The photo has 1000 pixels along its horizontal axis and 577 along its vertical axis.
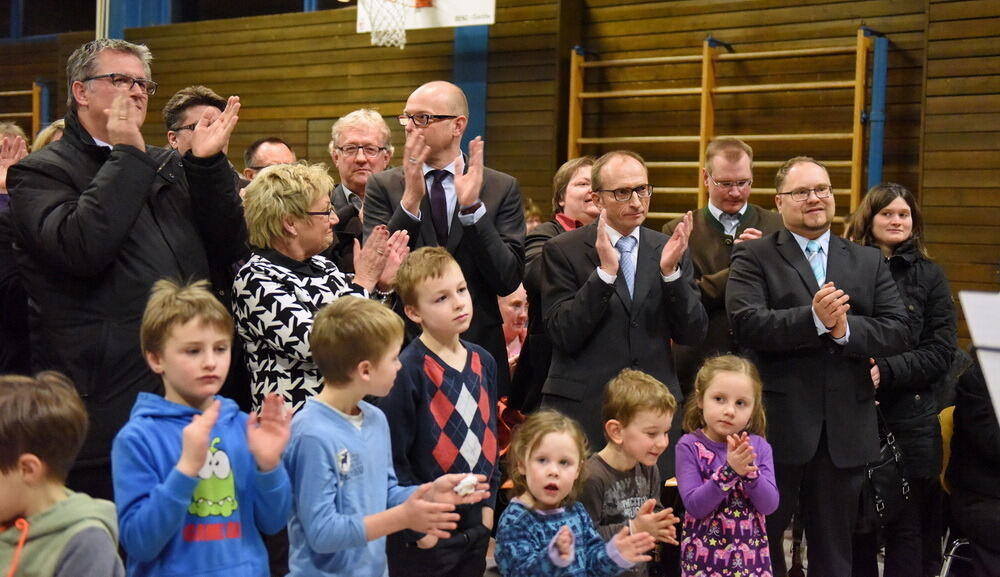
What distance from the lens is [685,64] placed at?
6.89 meters

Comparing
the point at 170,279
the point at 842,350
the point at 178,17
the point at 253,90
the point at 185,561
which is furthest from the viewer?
the point at 178,17

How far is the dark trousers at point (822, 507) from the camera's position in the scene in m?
3.39

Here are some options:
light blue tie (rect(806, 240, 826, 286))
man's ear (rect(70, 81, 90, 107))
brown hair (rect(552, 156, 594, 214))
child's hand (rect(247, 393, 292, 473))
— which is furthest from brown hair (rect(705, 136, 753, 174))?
child's hand (rect(247, 393, 292, 473))

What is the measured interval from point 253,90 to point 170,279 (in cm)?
646

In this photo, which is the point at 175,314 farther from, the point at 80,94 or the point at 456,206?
the point at 456,206

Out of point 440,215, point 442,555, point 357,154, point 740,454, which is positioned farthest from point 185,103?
point 740,454

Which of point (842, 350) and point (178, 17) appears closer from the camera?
point (842, 350)

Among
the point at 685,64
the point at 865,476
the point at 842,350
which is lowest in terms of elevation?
the point at 865,476

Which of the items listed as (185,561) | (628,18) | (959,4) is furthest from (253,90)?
(185,561)

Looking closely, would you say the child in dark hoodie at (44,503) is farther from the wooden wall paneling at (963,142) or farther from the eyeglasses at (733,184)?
the wooden wall paneling at (963,142)

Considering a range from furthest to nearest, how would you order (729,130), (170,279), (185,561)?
1. (729,130)
2. (170,279)
3. (185,561)

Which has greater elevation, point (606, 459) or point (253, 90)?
point (253, 90)

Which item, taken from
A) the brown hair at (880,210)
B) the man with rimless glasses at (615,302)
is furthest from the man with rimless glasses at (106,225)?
the brown hair at (880,210)

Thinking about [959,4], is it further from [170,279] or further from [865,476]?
[170,279]
